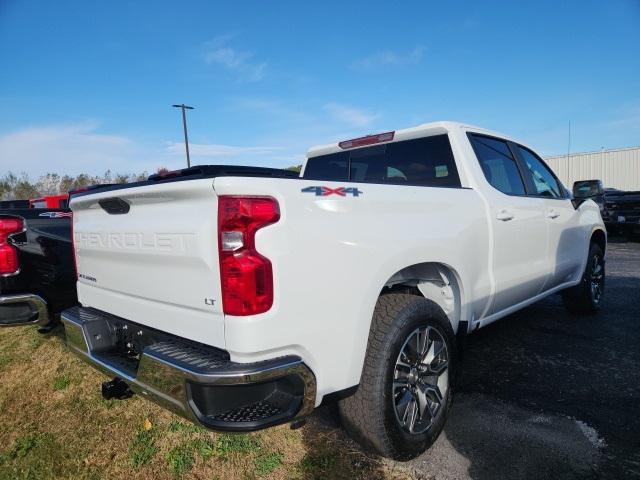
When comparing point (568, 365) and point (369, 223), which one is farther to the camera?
point (568, 365)

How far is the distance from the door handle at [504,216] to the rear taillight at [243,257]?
2035 mm

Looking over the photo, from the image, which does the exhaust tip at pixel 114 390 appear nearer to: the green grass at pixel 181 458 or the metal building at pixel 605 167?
the green grass at pixel 181 458

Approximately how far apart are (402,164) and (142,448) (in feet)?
8.67

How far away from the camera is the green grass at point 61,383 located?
3.39 meters

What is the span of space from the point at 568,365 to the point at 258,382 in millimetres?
3025

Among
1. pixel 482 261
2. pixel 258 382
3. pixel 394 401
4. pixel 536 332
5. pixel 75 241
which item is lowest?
pixel 536 332

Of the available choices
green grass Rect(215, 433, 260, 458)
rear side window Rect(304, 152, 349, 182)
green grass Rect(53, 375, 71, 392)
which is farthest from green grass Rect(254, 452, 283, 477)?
rear side window Rect(304, 152, 349, 182)

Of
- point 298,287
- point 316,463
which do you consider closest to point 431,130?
point 298,287

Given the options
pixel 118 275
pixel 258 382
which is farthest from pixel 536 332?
pixel 118 275

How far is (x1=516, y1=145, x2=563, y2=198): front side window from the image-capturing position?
3932 mm

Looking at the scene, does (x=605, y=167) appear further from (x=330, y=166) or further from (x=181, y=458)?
(x=181, y=458)

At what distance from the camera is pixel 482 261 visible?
2.90m

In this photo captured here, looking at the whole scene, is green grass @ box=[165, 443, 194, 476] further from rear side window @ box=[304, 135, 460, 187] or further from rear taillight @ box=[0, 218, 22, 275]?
rear taillight @ box=[0, 218, 22, 275]

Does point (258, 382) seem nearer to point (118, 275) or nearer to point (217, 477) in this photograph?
point (217, 477)
